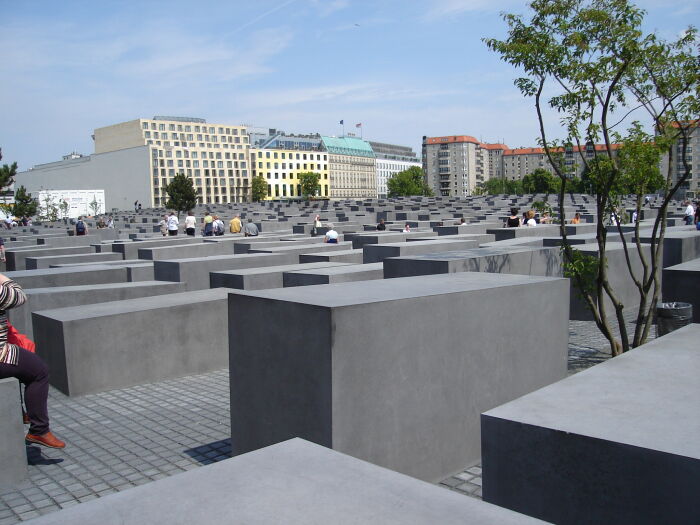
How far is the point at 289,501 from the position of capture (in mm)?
2346

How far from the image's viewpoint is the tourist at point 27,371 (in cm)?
503

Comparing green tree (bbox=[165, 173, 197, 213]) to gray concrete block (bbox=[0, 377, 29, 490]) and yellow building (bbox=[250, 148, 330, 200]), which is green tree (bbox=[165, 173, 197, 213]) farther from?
yellow building (bbox=[250, 148, 330, 200])

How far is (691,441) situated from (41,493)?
4389mm

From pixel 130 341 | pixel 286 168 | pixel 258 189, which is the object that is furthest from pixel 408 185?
pixel 130 341

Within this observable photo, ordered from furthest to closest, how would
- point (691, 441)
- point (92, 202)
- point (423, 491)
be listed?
point (92, 202) → point (691, 441) → point (423, 491)

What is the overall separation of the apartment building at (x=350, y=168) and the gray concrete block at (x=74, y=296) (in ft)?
463

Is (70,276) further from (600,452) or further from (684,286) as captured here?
(600,452)

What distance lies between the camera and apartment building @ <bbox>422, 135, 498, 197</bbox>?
166750mm

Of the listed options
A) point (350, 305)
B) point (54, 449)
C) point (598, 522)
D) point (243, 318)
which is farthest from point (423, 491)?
point (54, 449)

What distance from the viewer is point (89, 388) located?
7617 millimetres

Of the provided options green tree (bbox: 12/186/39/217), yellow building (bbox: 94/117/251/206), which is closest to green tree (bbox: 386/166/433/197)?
yellow building (bbox: 94/117/251/206)

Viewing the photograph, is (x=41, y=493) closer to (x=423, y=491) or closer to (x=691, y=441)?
(x=423, y=491)

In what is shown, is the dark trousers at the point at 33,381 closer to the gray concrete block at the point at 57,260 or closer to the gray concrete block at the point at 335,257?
the gray concrete block at the point at 335,257

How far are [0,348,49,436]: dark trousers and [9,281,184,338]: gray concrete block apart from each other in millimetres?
4179
